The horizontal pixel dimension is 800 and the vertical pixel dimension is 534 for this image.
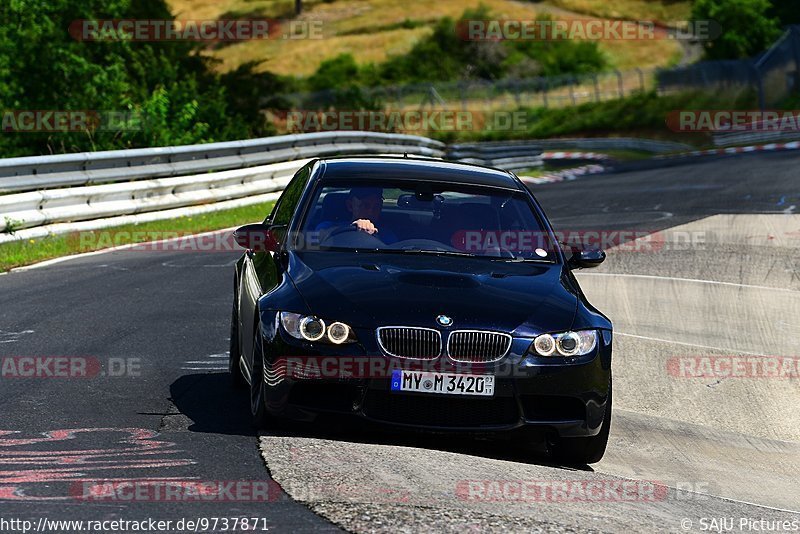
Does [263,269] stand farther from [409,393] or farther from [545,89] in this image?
[545,89]

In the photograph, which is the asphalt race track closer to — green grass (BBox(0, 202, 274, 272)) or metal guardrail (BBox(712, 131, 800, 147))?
green grass (BBox(0, 202, 274, 272))

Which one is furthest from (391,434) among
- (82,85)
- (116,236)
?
(82,85)

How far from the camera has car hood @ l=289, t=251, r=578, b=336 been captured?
7.00 m

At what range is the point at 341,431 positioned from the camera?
7.56m

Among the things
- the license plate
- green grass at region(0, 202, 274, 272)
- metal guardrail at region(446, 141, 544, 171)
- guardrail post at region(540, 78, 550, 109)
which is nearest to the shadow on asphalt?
the license plate

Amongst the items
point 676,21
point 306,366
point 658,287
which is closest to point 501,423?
point 306,366

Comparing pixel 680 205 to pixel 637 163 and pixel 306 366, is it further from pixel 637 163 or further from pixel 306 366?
pixel 306 366

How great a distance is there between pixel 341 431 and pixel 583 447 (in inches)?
52.9

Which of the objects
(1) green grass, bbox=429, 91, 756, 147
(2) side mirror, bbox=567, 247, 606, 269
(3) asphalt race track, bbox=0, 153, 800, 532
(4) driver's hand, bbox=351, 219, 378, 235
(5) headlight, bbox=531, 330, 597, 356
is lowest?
(1) green grass, bbox=429, 91, 756, 147

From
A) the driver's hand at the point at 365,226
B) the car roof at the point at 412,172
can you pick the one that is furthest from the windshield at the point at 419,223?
the car roof at the point at 412,172

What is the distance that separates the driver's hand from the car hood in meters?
0.28

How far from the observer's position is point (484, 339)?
6.98m

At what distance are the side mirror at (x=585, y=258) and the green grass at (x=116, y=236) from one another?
8164 mm

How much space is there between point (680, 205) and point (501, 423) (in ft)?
53.2
